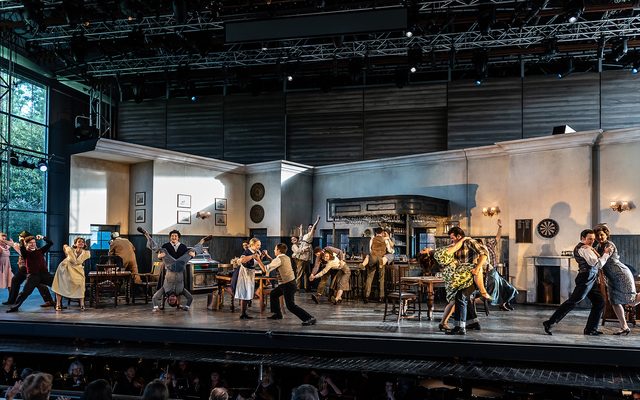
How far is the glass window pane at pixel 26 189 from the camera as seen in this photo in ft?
47.5

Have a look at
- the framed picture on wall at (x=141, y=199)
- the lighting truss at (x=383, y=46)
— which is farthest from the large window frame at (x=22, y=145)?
the framed picture on wall at (x=141, y=199)

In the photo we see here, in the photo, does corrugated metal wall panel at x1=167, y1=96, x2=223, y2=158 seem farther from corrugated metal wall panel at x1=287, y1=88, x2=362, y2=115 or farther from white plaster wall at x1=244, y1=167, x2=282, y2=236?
corrugated metal wall panel at x1=287, y1=88, x2=362, y2=115

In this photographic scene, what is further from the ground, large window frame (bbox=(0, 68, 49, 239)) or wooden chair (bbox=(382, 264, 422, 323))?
large window frame (bbox=(0, 68, 49, 239))

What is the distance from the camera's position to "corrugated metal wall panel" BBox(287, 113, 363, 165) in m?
16.6

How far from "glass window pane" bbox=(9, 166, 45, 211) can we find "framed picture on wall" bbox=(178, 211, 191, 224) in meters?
4.28

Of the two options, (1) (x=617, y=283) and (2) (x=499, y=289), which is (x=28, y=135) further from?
(1) (x=617, y=283)

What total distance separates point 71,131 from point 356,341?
12.9 metres

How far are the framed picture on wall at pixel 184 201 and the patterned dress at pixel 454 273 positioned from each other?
29.1 feet

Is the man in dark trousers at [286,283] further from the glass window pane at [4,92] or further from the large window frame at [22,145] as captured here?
the glass window pane at [4,92]

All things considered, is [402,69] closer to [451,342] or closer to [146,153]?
[146,153]

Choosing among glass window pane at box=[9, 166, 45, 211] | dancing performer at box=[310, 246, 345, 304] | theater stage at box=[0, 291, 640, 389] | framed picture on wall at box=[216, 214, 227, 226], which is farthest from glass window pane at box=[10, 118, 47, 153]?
dancing performer at box=[310, 246, 345, 304]

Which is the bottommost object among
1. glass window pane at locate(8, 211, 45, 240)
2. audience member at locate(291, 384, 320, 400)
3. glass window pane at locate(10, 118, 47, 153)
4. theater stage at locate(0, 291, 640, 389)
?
theater stage at locate(0, 291, 640, 389)

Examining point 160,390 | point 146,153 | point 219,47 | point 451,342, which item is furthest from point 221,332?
point 219,47

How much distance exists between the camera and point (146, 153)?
13594 millimetres
